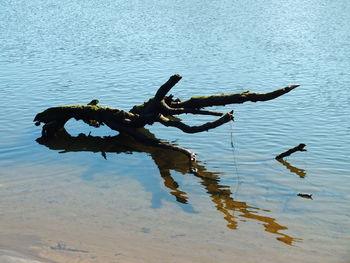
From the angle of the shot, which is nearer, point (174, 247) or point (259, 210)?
point (174, 247)

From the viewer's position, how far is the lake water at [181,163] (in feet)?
29.1

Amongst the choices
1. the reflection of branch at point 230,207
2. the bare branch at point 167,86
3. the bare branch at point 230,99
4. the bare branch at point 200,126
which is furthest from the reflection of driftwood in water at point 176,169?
the bare branch at point 167,86

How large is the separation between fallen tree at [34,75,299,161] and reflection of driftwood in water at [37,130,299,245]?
393 mm

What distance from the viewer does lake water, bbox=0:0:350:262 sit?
888 centimetres

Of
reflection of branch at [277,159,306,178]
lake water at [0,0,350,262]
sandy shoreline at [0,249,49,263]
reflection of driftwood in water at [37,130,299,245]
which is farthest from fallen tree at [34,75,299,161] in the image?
sandy shoreline at [0,249,49,263]

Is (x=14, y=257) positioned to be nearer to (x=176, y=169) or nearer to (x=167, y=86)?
(x=176, y=169)

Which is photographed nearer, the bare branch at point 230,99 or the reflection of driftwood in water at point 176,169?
the reflection of driftwood in water at point 176,169

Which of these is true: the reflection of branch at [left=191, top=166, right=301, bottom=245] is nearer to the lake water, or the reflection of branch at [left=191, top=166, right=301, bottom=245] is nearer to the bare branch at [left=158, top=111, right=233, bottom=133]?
the lake water

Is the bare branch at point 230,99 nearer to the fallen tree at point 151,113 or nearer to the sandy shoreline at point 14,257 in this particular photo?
the fallen tree at point 151,113

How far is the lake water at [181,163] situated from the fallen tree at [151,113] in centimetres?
53

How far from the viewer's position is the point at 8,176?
11.9 metres

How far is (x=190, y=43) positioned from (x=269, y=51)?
17.7 ft

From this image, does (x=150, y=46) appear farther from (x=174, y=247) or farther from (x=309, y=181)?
(x=174, y=247)

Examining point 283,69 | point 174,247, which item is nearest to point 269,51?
point 283,69
